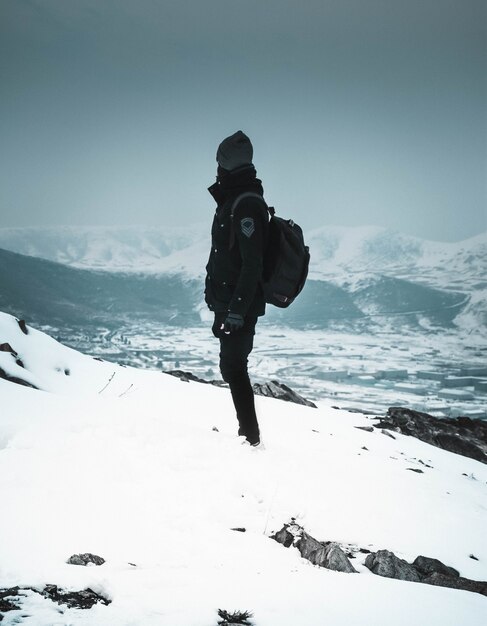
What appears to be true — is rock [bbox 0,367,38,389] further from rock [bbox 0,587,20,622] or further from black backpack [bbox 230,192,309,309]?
rock [bbox 0,587,20,622]

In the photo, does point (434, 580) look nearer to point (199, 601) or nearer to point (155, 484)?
point (199, 601)

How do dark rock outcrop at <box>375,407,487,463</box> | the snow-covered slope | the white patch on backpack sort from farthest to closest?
1. dark rock outcrop at <box>375,407,487,463</box>
2. the white patch on backpack
3. the snow-covered slope

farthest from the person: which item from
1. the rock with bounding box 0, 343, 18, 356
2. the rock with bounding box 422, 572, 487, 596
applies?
the rock with bounding box 0, 343, 18, 356

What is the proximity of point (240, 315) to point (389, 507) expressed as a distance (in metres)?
2.19

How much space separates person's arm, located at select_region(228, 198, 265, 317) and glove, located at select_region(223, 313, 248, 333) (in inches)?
1.7

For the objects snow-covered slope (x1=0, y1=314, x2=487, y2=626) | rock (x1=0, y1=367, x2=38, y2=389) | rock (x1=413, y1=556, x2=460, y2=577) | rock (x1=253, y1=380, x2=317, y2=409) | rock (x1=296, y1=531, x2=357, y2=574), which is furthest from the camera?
rock (x1=253, y1=380, x2=317, y2=409)

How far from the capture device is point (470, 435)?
443 inches

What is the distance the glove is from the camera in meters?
4.24

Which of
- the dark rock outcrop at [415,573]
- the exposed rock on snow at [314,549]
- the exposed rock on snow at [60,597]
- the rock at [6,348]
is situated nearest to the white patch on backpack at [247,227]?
the exposed rock on snow at [314,549]

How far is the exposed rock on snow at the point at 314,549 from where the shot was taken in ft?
7.87

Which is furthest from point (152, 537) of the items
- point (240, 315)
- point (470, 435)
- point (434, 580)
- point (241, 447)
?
point (470, 435)

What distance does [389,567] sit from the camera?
97.3 inches

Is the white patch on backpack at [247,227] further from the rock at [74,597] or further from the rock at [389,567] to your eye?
the rock at [74,597]

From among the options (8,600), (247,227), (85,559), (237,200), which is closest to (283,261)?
(247,227)
